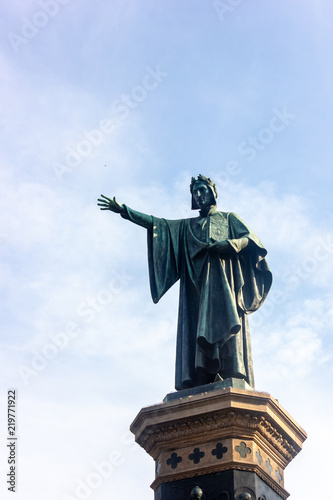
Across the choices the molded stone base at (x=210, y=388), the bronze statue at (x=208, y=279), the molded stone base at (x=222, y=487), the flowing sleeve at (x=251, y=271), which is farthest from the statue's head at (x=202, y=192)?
the molded stone base at (x=222, y=487)

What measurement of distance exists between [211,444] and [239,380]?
1.16 meters

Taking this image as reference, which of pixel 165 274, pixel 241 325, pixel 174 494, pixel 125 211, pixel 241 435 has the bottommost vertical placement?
pixel 174 494

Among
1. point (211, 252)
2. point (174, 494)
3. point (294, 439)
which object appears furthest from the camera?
point (211, 252)

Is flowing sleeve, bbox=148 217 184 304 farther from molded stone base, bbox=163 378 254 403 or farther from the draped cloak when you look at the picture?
molded stone base, bbox=163 378 254 403

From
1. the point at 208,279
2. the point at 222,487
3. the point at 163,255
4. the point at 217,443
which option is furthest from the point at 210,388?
the point at 163,255

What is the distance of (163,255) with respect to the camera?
14.6m

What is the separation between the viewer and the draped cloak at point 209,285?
1312 centimetres

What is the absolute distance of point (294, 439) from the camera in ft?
42.3

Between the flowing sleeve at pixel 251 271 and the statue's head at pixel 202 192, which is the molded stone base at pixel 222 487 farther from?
the statue's head at pixel 202 192

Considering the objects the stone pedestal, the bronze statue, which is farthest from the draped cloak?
the stone pedestal

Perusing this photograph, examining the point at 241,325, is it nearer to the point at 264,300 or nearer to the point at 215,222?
the point at 264,300

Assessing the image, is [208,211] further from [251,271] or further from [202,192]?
[251,271]

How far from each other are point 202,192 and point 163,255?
1410 mm

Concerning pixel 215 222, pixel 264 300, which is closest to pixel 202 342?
pixel 264 300
